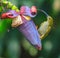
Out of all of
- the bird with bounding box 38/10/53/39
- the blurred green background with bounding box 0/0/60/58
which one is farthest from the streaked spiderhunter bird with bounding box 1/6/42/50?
the blurred green background with bounding box 0/0/60/58

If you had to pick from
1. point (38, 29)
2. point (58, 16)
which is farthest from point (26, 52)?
point (38, 29)

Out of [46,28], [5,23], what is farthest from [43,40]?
[46,28]

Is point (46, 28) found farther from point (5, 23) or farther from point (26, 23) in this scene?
point (5, 23)

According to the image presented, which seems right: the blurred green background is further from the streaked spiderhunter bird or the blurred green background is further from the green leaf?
the streaked spiderhunter bird

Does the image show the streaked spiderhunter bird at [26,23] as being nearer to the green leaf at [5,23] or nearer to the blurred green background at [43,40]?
the green leaf at [5,23]

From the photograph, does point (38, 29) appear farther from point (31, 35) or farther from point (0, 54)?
point (0, 54)

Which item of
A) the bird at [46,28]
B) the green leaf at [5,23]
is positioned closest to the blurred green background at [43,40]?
the green leaf at [5,23]

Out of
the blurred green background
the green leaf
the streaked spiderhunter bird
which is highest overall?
the streaked spiderhunter bird

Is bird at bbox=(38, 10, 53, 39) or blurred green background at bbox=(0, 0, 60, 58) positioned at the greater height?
bird at bbox=(38, 10, 53, 39)

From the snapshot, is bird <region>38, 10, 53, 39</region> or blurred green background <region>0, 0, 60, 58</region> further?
blurred green background <region>0, 0, 60, 58</region>
